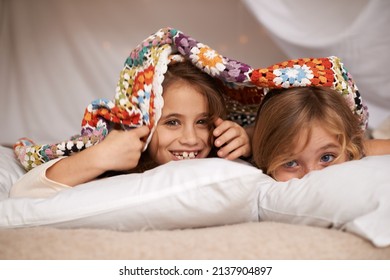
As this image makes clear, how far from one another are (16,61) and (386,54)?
1.75 m

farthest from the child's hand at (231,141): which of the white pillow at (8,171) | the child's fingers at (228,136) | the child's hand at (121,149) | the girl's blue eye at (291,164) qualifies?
the white pillow at (8,171)

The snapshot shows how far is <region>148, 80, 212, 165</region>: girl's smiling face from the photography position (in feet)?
4.13

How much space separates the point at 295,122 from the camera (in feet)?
3.68

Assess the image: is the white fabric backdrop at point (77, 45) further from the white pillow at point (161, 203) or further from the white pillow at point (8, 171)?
the white pillow at point (161, 203)

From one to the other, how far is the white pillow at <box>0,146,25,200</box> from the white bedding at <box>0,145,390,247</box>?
329 millimetres

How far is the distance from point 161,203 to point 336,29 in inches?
46.9

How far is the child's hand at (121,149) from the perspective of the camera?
114cm

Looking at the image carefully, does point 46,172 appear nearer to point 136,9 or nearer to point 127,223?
point 127,223


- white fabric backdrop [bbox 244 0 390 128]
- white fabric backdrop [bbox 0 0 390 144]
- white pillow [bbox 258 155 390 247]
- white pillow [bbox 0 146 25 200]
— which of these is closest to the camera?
white pillow [bbox 258 155 390 247]

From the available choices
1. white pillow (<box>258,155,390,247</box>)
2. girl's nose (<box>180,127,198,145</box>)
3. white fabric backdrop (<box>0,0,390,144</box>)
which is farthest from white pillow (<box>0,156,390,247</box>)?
white fabric backdrop (<box>0,0,390,144</box>)

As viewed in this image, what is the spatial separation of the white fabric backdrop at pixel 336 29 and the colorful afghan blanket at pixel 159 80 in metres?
0.33

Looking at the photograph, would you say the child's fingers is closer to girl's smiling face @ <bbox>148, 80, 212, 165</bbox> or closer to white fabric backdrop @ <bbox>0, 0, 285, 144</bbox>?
girl's smiling face @ <bbox>148, 80, 212, 165</bbox>

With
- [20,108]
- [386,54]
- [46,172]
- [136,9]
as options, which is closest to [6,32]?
[20,108]

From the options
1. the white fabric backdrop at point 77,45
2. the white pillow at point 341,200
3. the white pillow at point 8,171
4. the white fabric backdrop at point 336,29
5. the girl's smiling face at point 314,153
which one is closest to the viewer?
the white pillow at point 341,200
